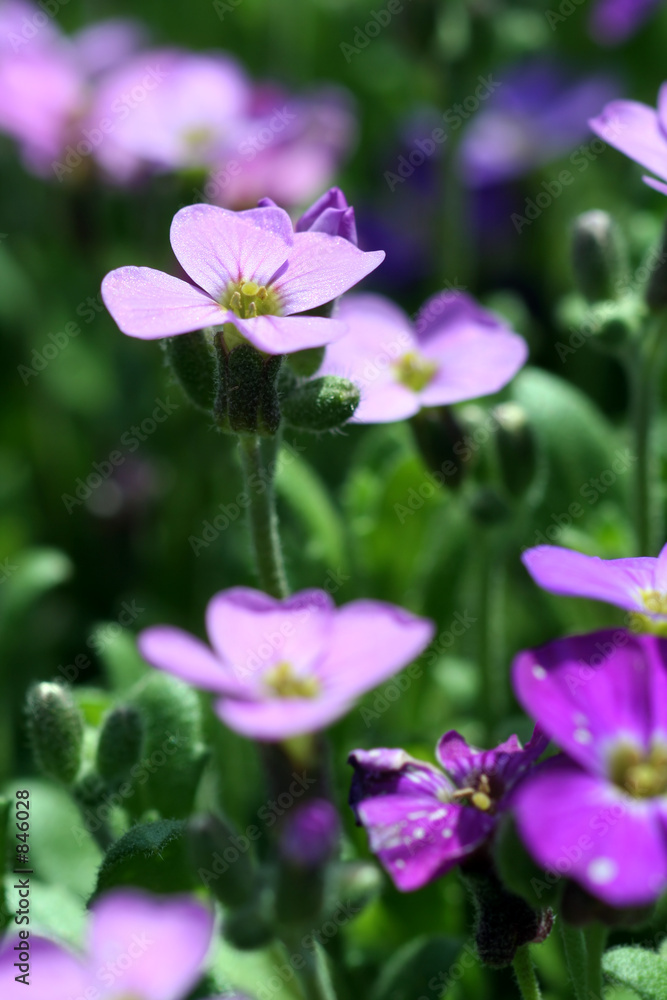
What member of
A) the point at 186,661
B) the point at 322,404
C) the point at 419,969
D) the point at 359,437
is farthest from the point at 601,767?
the point at 359,437

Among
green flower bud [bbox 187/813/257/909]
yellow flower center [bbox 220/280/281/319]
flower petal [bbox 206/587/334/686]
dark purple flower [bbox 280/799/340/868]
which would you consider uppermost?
yellow flower center [bbox 220/280/281/319]

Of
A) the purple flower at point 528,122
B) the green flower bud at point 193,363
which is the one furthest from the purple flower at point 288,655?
the purple flower at point 528,122

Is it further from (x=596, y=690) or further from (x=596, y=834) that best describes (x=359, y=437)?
(x=596, y=834)

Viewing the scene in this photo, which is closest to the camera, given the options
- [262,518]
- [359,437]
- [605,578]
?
[605,578]

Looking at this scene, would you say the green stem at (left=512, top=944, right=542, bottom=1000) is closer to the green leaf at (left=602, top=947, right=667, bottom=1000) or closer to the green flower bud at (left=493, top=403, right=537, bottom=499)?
the green leaf at (left=602, top=947, right=667, bottom=1000)

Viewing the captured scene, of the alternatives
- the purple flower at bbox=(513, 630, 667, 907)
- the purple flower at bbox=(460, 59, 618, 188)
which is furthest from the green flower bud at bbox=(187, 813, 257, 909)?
the purple flower at bbox=(460, 59, 618, 188)

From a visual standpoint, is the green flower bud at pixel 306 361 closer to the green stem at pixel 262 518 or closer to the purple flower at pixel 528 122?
the green stem at pixel 262 518
